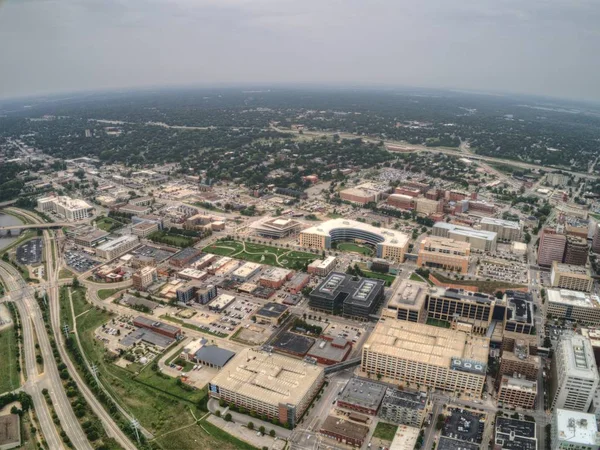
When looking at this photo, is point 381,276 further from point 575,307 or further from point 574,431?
point 574,431

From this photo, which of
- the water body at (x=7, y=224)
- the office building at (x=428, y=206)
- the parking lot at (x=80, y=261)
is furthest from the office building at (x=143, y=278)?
the office building at (x=428, y=206)

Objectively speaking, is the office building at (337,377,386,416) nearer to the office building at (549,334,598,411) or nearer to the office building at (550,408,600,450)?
the office building at (550,408,600,450)

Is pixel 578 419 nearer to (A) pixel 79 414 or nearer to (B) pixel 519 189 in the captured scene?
(A) pixel 79 414

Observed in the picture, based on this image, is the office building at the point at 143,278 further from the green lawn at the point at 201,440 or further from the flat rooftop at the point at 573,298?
the flat rooftop at the point at 573,298

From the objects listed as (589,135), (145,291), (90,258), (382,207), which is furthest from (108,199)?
(589,135)

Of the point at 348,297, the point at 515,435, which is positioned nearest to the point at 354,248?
the point at 348,297

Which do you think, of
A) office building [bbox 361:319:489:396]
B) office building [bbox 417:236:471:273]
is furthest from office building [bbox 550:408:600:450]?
office building [bbox 417:236:471:273]

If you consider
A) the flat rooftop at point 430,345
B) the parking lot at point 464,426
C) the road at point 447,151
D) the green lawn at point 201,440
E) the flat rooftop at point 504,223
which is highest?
the road at point 447,151
